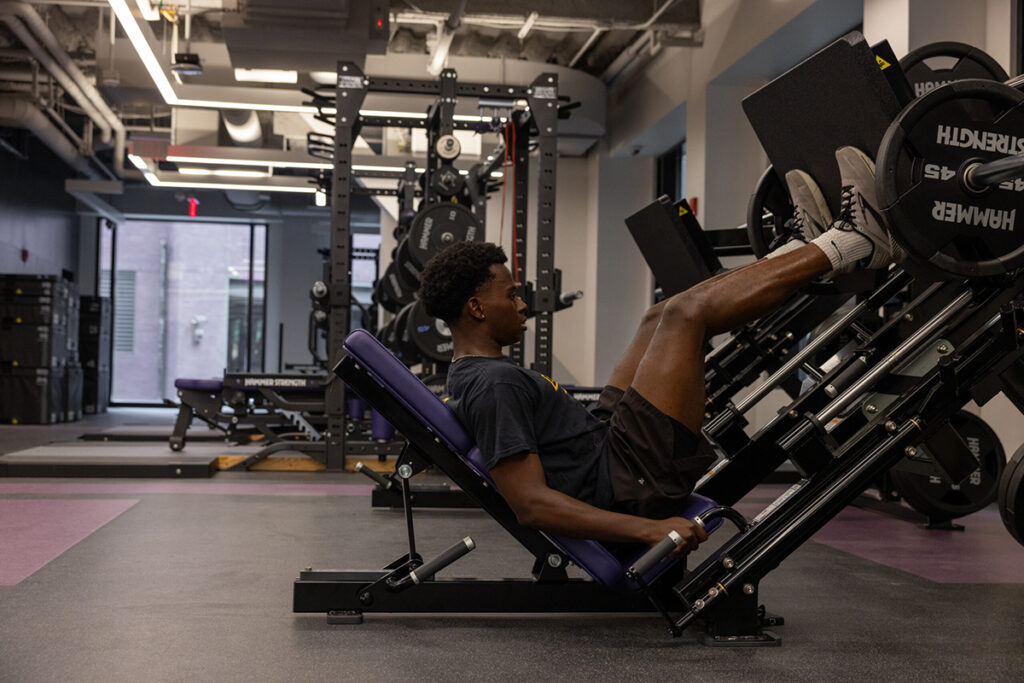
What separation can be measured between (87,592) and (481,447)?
4.67 ft

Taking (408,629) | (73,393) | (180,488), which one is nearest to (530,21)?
(180,488)

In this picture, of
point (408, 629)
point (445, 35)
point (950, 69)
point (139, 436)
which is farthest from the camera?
point (139, 436)

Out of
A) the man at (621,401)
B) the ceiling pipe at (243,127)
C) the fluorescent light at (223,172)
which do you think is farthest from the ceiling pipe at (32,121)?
the man at (621,401)

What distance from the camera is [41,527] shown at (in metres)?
4.07

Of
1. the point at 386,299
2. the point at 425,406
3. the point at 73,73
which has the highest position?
the point at 73,73

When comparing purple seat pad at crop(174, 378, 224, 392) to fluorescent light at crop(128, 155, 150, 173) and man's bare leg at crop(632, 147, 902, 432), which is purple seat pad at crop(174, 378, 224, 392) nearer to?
fluorescent light at crop(128, 155, 150, 173)

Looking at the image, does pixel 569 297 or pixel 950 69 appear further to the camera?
A: pixel 569 297

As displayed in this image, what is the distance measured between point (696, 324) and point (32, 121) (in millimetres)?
9613

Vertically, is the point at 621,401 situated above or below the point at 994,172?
below

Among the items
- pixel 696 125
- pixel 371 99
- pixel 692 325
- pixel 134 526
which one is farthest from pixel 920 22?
pixel 371 99

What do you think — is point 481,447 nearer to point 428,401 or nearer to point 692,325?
point 428,401

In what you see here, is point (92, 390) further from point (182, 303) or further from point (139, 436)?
point (139, 436)

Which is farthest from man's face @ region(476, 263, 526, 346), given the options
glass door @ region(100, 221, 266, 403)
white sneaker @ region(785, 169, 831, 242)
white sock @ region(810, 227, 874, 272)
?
glass door @ region(100, 221, 266, 403)

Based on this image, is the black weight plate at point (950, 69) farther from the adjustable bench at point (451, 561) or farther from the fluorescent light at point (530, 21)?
the fluorescent light at point (530, 21)
